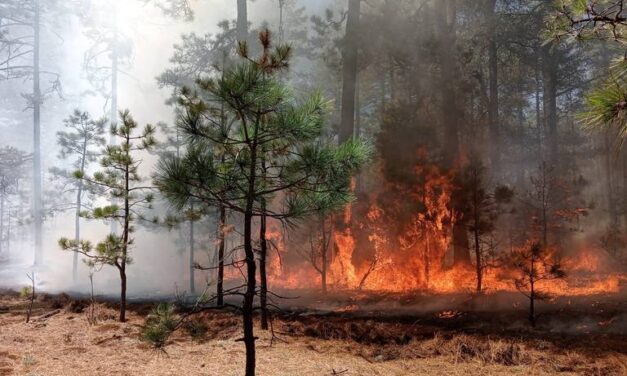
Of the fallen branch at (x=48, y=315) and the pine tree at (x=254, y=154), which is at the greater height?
the pine tree at (x=254, y=154)

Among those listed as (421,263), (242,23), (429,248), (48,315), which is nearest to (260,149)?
(48,315)

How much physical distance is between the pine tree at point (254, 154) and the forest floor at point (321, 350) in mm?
1987

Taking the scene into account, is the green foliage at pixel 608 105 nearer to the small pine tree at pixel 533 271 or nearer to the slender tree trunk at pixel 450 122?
the small pine tree at pixel 533 271

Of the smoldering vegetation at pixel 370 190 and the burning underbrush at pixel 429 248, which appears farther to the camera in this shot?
the burning underbrush at pixel 429 248

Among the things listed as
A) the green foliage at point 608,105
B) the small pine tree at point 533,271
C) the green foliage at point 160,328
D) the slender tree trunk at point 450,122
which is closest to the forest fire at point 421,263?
the slender tree trunk at point 450,122

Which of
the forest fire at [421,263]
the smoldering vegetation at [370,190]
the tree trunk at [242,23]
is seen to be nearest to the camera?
the smoldering vegetation at [370,190]

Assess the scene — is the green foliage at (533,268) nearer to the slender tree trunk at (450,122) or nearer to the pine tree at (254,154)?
the slender tree trunk at (450,122)

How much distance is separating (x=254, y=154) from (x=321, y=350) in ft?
18.1

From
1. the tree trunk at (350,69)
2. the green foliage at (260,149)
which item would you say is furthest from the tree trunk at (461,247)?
the green foliage at (260,149)

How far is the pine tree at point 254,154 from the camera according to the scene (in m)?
A: 4.96

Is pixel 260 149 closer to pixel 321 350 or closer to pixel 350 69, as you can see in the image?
pixel 321 350

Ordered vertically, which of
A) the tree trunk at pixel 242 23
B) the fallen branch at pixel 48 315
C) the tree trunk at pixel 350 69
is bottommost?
the fallen branch at pixel 48 315

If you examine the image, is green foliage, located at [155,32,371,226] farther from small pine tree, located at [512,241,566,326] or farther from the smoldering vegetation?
small pine tree, located at [512,241,566,326]

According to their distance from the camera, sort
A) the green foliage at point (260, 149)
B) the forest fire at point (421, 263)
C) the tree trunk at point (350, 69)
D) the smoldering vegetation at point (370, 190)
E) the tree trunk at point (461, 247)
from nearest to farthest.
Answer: the green foliage at point (260, 149) < the smoldering vegetation at point (370, 190) < the forest fire at point (421, 263) < the tree trunk at point (461, 247) < the tree trunk at point (350, 69)
